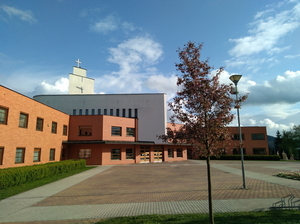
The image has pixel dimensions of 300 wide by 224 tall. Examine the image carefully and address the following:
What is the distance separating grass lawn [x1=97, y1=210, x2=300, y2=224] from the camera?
5.82 meters

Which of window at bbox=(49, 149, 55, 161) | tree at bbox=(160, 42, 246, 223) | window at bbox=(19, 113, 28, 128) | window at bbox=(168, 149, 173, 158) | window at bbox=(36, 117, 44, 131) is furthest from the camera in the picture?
window at bbox=(168, 149, 173, 158)

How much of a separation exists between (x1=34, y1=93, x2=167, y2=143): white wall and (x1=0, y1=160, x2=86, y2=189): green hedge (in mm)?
15016

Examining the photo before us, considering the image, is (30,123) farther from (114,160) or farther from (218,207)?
(218,207)

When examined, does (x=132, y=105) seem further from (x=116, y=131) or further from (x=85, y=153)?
(x=85, y=153)

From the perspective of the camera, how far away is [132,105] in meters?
34.0

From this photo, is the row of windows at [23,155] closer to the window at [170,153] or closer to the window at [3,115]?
the window at [3,115]

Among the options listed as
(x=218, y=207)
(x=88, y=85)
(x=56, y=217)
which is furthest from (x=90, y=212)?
(x=88, y=85)

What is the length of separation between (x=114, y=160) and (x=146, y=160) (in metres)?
5.78

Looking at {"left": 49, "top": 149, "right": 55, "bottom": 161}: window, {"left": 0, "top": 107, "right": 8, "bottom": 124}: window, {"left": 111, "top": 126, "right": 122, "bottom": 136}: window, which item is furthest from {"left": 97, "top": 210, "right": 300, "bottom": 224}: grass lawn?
{"left": 111, "top": 126, "right": 122, "bottom": 136}: window

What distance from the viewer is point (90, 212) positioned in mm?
7195

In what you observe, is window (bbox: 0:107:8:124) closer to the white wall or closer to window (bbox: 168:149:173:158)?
the white wall

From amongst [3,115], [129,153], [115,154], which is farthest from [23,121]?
[129,153]

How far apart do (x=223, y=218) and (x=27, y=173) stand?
1260cm

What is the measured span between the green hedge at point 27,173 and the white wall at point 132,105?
15016mm
